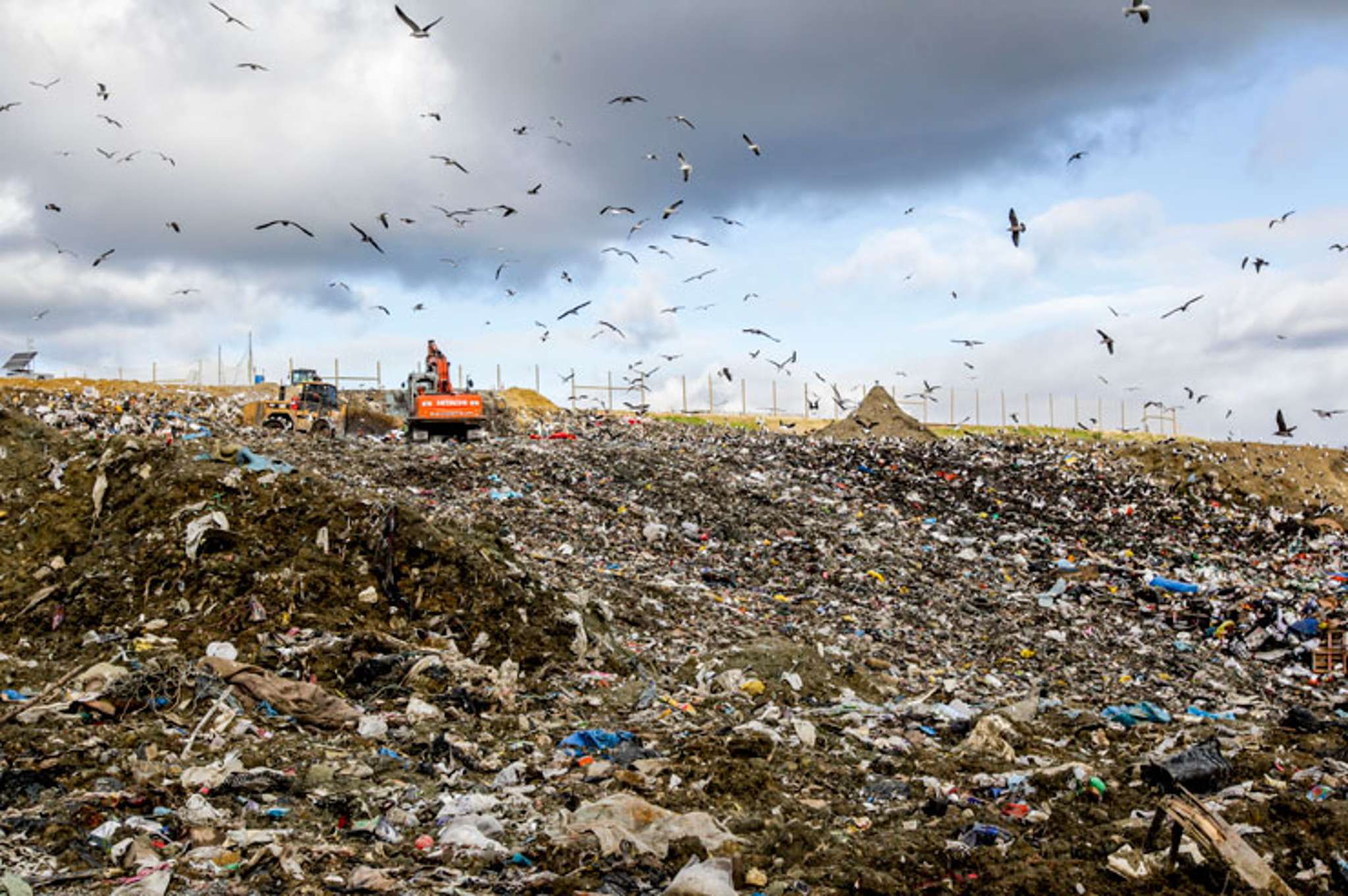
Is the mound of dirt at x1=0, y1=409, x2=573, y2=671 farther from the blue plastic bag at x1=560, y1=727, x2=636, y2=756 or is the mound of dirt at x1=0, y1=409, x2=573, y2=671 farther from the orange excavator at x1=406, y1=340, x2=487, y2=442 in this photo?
the orange excavator at x1=406, y1=340, x2=487, y2=442

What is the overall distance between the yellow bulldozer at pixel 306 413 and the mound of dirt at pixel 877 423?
37.1 ft

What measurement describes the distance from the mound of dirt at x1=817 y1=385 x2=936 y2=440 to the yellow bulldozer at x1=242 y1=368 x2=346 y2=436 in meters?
11.3

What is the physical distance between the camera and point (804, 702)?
6.27 meters

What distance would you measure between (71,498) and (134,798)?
4843 mm

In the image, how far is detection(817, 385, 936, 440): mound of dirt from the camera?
2148 cm

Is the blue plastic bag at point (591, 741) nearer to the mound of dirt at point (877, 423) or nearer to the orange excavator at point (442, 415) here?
the orange excavator at point (442, 415)

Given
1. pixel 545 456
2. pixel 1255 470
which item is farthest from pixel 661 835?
pixel 1255 470

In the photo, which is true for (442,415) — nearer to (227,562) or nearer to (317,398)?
(317,398)

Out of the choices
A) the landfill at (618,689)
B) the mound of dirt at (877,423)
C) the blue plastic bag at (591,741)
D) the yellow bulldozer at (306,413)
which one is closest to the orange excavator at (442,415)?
the yellow bulldozer at (306,413)

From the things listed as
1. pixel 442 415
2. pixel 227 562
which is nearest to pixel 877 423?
pixel 442 415

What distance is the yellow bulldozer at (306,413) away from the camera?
19266 millimetres


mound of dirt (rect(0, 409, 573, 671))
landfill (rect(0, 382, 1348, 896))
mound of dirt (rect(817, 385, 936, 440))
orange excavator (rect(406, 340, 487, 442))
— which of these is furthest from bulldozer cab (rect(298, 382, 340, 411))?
mound of dirt (rect(0, 409, 573, 671))

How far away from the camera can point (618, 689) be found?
6.24 m

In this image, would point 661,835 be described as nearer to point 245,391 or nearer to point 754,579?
point 754,579
